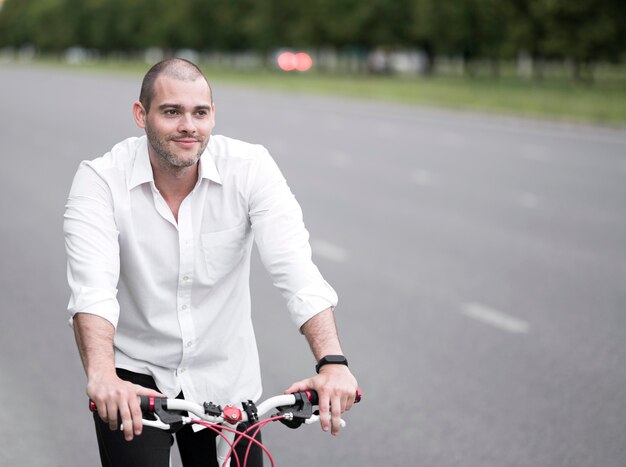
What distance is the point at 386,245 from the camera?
34.2 feet

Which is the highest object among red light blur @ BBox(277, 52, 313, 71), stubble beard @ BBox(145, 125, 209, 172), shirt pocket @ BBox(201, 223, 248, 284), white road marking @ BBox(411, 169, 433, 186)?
stubble beard @ BBox(145, 125, 209, 172)

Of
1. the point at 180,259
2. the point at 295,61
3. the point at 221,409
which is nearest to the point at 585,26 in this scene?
the point at 295,61

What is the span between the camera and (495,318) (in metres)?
7.64

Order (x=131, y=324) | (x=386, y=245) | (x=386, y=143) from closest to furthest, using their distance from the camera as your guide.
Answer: (x=131, y=324)
(x=386, y=245)
(x=386, y=143)

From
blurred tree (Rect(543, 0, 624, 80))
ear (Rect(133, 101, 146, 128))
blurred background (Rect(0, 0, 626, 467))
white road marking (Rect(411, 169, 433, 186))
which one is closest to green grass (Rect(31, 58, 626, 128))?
blurred background (Rect(0, 0, 626, 467))

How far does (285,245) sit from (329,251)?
7273mm

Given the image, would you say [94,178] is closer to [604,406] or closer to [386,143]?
[604,406]

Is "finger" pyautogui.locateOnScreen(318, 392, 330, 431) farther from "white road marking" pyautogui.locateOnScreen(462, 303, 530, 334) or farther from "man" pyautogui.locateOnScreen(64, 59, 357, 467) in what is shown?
"white road marking" pyautogui.locateOnScreen(462, 303, 530, 334)

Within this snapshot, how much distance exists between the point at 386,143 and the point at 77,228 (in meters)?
18.7

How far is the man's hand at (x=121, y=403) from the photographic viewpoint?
2.42 metres

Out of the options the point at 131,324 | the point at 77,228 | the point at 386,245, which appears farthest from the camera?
the point at 386,245

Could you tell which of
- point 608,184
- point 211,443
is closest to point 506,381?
point 211,443

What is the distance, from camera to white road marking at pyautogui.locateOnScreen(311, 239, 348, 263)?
9859 millimetres

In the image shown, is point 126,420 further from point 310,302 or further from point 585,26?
point 585,26
